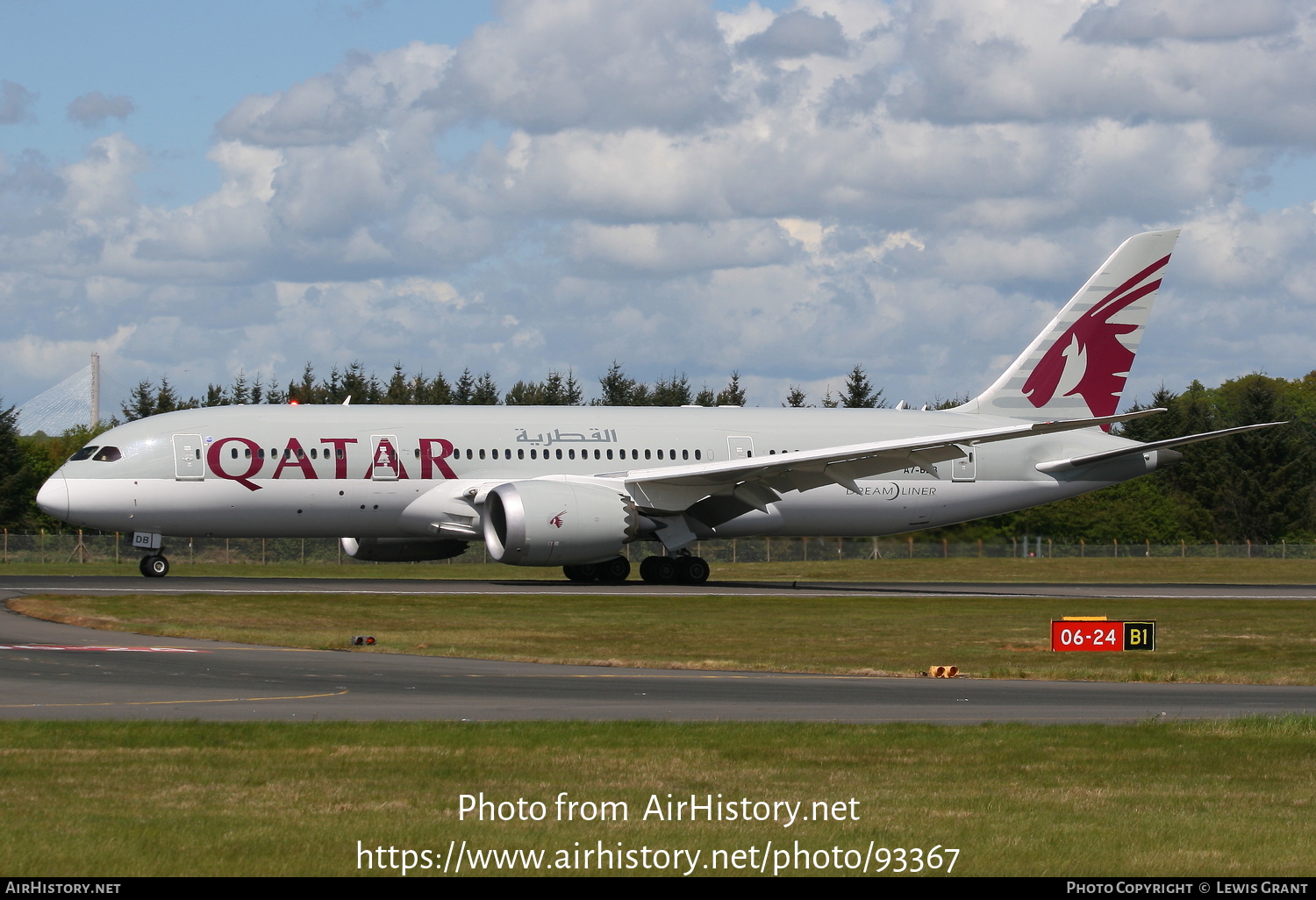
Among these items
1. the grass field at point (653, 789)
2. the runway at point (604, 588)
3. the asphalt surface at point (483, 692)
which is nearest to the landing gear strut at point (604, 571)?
the runway at point (604, 588)

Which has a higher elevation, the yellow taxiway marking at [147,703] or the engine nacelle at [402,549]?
the engine nacelle at [402,549]

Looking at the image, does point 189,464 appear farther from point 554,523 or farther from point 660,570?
point 660,570

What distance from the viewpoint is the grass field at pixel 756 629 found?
2255cm

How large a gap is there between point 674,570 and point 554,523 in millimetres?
5186

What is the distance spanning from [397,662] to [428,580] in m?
19.3

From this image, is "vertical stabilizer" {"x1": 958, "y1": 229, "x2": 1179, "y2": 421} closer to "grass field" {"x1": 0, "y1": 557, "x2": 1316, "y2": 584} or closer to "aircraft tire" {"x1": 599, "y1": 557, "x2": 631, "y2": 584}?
"grass field" {"x1": 0, "y1": 557, "x2": 1316, "y2": 584}

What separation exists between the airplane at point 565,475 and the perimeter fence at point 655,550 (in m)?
14.4

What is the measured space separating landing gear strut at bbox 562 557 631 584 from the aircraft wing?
95.6 inches

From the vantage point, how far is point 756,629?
27.0 meters

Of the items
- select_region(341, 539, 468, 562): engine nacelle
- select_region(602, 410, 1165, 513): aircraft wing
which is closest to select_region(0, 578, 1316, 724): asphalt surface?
select_region(602, 410, 1165, 513): aircraft wing

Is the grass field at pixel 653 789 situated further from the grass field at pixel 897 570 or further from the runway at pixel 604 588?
the grass field at pixel 897 570

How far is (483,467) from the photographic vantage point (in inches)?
1534

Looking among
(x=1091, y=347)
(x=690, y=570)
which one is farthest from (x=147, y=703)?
(x=1091, y=347)

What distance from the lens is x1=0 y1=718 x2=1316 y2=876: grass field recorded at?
962 centimetres
